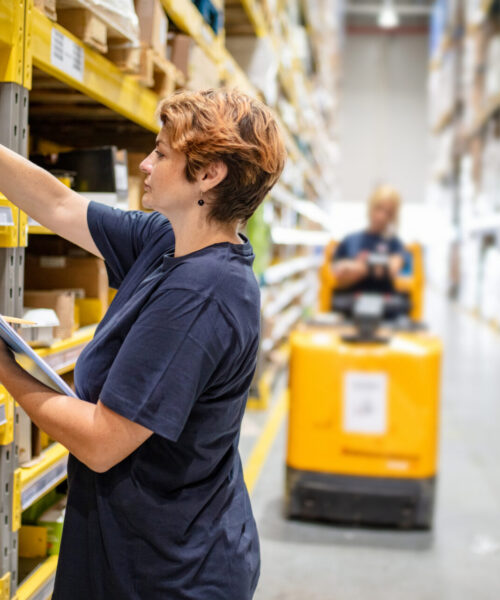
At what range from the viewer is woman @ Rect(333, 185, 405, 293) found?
5379 mm

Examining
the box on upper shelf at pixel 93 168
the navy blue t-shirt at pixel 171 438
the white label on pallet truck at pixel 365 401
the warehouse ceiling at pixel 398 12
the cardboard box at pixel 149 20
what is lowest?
the white label on pallet truck at pixel 365 401

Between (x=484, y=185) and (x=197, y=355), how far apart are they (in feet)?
46.2

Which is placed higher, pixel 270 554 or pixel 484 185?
pixel 484 185

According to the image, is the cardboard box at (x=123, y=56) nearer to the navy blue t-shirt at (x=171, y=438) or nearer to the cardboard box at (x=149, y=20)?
the cardboard box at (x=149, y=20)

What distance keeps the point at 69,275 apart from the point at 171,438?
1.62m

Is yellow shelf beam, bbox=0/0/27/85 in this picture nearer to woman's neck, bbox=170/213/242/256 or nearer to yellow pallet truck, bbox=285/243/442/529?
woman's neck, bbox=170/213/242/256

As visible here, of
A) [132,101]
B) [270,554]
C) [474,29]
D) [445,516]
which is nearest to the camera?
[132,101]

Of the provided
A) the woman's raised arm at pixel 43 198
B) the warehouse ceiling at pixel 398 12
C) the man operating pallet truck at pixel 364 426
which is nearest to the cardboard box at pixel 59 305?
the woman's raised arm at pixel 43 198

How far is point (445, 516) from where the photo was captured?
4.43 m

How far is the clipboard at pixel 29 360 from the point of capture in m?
1.42

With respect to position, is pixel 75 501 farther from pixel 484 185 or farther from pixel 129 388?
pixel 484 185

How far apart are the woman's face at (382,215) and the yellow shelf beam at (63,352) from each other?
3.33m

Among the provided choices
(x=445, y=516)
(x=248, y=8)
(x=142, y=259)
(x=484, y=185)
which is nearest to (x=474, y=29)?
(x=484, y=185)

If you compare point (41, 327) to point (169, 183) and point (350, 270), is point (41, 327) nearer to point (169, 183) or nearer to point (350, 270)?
point (169, 183)
